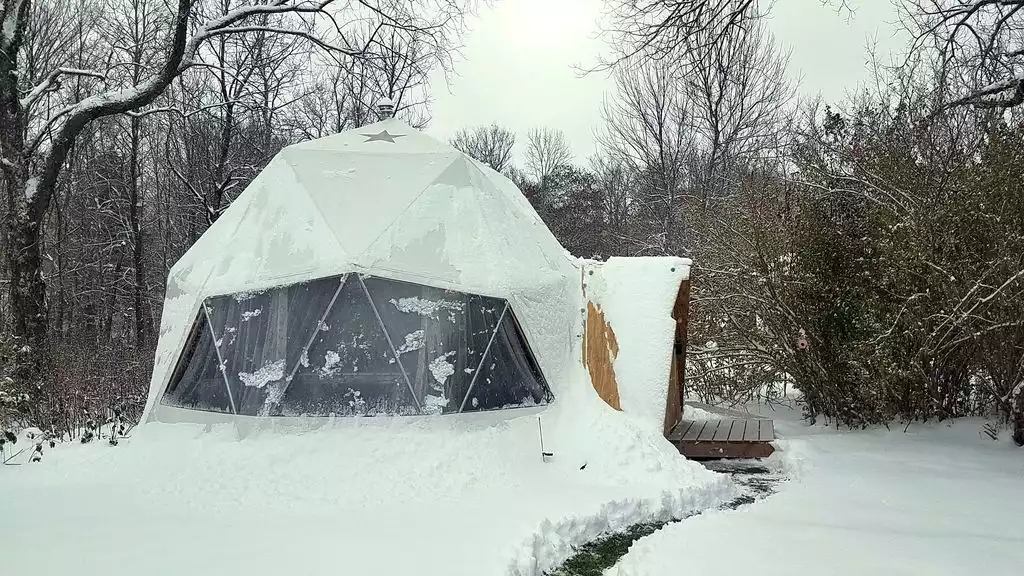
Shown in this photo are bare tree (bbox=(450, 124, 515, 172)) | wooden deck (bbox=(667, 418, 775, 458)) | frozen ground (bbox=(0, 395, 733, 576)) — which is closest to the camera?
frozen ground (bbox=(0, 395, 733, 576))

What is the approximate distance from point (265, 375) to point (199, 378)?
0.71 m

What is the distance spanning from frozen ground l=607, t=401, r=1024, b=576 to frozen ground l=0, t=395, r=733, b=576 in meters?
0.71

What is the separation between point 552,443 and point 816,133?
5.81 metres

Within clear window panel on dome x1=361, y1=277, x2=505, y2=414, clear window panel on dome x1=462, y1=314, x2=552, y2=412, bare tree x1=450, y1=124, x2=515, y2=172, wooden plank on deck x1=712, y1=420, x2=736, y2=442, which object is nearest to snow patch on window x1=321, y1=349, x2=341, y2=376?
clear window panel on dome x1=361, y1=277, x2=505, y2=414

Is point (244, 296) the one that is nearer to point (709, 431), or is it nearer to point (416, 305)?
point (416, 305)

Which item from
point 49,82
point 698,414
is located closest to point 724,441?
point 698,414

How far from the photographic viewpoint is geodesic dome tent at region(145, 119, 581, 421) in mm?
6340

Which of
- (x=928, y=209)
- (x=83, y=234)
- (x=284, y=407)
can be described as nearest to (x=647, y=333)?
(x=928, y=209)

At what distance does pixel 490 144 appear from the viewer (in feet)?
119

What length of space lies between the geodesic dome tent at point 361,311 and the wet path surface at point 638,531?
1.83m

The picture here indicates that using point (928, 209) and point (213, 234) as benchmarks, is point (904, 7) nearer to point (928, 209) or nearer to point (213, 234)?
Answer: point (928, 209)

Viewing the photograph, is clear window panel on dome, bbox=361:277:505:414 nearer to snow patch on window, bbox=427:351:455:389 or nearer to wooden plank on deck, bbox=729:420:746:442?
snow patch on window, bbox=427:351:455:389

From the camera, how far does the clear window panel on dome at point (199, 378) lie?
6.45 m

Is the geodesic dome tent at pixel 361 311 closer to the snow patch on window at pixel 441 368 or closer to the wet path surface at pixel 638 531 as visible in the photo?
the snow patch on window at pixel 441 368
